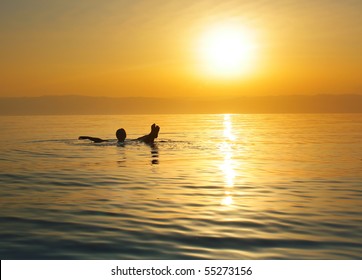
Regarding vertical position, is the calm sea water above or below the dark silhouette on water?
below

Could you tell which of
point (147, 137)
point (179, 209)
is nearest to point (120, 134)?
point (147, 137)

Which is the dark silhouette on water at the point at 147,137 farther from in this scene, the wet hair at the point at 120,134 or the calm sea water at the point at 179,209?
the calm sea water at the point at 179,209

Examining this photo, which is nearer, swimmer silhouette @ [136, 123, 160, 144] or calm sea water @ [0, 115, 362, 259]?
calm sea water @ [0, 115, 362, 259]

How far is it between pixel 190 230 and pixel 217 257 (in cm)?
237

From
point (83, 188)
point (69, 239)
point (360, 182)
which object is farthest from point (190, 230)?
point (360, 182)

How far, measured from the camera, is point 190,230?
12.7 meters

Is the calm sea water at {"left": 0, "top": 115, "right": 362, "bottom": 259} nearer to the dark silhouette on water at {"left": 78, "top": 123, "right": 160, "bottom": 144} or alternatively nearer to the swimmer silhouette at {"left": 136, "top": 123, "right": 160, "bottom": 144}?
the dark silhouette on water at {"left": 78, "top": 123, "right": 160, "bottom": 144}

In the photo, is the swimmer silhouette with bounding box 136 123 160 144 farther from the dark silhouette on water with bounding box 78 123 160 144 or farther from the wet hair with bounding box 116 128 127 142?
the wet hair with bounding box 116 128 127 142

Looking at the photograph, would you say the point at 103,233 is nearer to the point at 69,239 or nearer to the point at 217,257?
the point at 69,239

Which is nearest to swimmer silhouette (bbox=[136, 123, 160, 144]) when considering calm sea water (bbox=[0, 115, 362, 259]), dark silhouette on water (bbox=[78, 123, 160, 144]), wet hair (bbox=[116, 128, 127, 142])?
dark silhouette on water (bbox=[78, 123, 160, 144])

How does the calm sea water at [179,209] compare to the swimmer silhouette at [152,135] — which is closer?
the calm sea water at [179,209]

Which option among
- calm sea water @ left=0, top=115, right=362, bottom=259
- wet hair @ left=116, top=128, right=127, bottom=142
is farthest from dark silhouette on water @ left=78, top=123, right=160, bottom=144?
calm sea water @ left=0, top=115, right=362, bottom=259

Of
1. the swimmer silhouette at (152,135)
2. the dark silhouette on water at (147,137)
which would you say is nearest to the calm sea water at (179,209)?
the dark silhouette on water at (147,137)

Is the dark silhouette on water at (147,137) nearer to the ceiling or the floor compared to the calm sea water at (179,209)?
nearer to the ceiling
